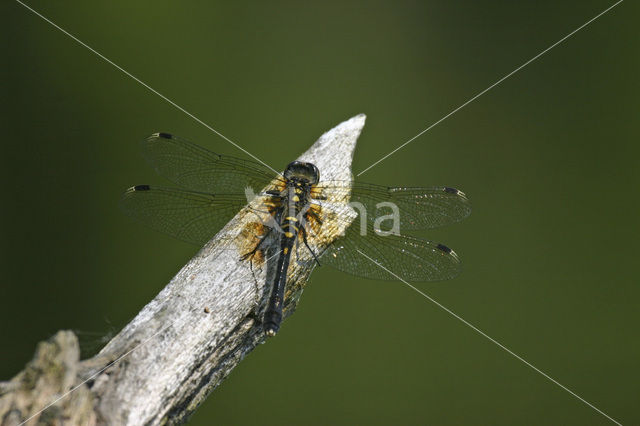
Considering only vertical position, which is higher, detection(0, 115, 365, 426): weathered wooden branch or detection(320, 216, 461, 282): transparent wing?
detection(320, 216, 461, 282): transparent wing

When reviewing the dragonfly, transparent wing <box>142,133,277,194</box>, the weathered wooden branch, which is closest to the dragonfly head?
the dragonfly

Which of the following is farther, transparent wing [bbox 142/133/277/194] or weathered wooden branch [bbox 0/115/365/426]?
transparent wing [bbox 142/133/277/194]

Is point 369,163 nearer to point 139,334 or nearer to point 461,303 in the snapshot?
point 461,303

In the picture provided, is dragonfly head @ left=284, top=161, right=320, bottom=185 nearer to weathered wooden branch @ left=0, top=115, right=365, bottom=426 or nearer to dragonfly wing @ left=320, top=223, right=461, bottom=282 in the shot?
dragonfly wing @ left=320, top=223, right=461, bottom=282

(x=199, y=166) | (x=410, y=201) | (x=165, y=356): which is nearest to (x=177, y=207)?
(x=199, y=166)

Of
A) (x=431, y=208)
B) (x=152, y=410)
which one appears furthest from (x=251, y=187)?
(x=152, y=410)

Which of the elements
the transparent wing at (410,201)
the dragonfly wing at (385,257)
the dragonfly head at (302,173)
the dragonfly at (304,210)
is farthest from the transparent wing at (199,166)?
the dragonfly wing at (385,257)

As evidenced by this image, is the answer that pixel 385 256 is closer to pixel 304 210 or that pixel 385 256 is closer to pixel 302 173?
pixel 304 210

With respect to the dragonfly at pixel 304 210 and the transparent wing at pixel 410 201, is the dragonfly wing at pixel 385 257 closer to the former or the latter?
the dragonfly at pixel 304 210
